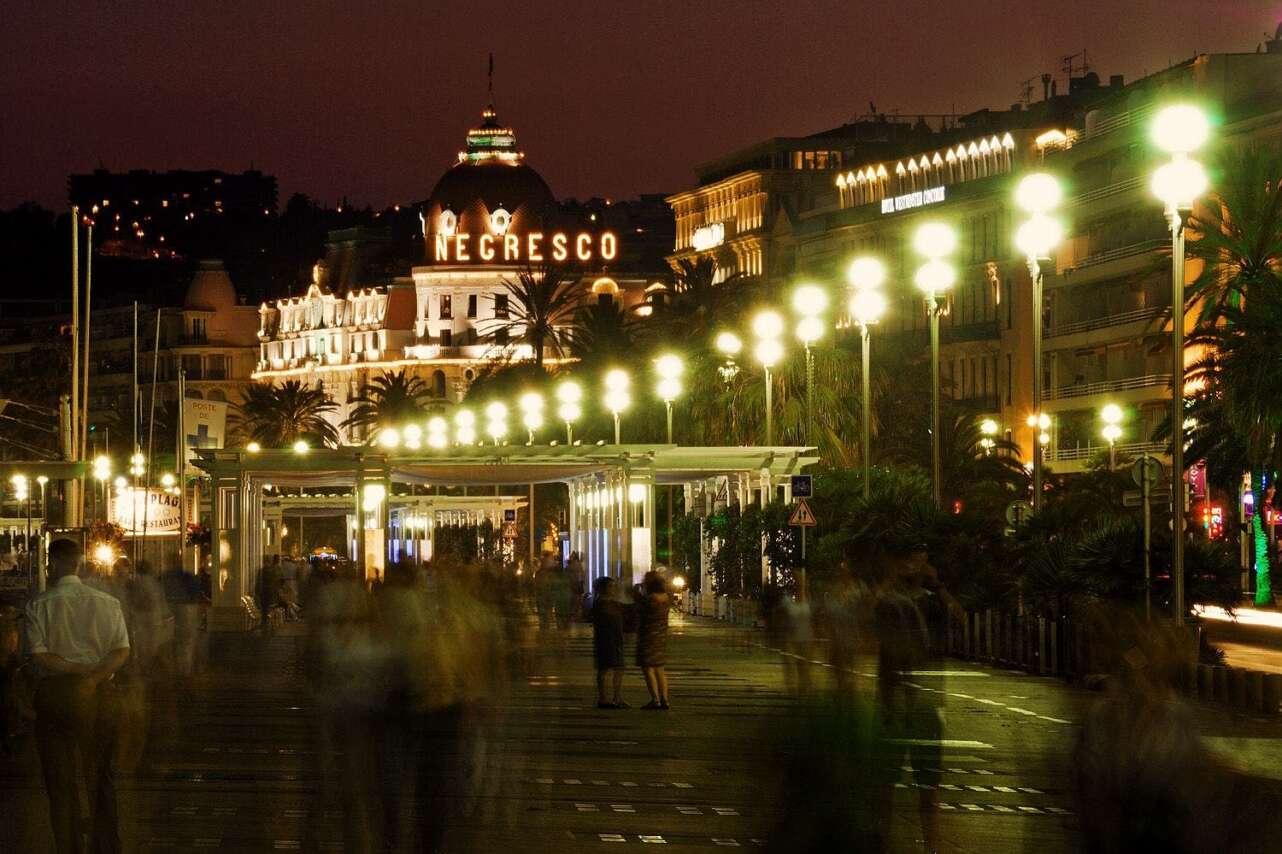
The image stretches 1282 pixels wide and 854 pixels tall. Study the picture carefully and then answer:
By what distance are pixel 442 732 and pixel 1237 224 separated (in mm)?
39473

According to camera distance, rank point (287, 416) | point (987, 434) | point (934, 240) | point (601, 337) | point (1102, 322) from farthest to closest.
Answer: point (287, 416), point (601, 337), point (1102, 322), point (987, 434), point (934, 240)

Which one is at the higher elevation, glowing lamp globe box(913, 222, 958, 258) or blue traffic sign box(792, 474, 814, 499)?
glowing lamp globe box(913, 222, 958, 258)

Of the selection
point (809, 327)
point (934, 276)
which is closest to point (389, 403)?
point (809, 327)

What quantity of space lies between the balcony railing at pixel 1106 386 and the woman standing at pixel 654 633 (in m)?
55.1

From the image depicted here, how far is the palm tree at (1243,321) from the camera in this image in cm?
4375

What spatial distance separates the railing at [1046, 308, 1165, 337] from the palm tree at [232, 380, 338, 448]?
75517 mm

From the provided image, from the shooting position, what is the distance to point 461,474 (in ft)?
172

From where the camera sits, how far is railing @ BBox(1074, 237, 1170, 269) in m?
80.8

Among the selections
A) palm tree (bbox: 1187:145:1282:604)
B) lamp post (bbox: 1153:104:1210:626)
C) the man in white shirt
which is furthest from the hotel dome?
the man in white shirt

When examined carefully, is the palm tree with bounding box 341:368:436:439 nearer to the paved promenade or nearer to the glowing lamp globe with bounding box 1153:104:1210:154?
the paved promenade

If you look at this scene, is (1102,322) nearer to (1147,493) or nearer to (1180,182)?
(1147,493)

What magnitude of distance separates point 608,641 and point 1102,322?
6401 centimetres

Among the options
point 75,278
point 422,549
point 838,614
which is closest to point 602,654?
point 838,614

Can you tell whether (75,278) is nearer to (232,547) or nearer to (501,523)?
(232,547)
